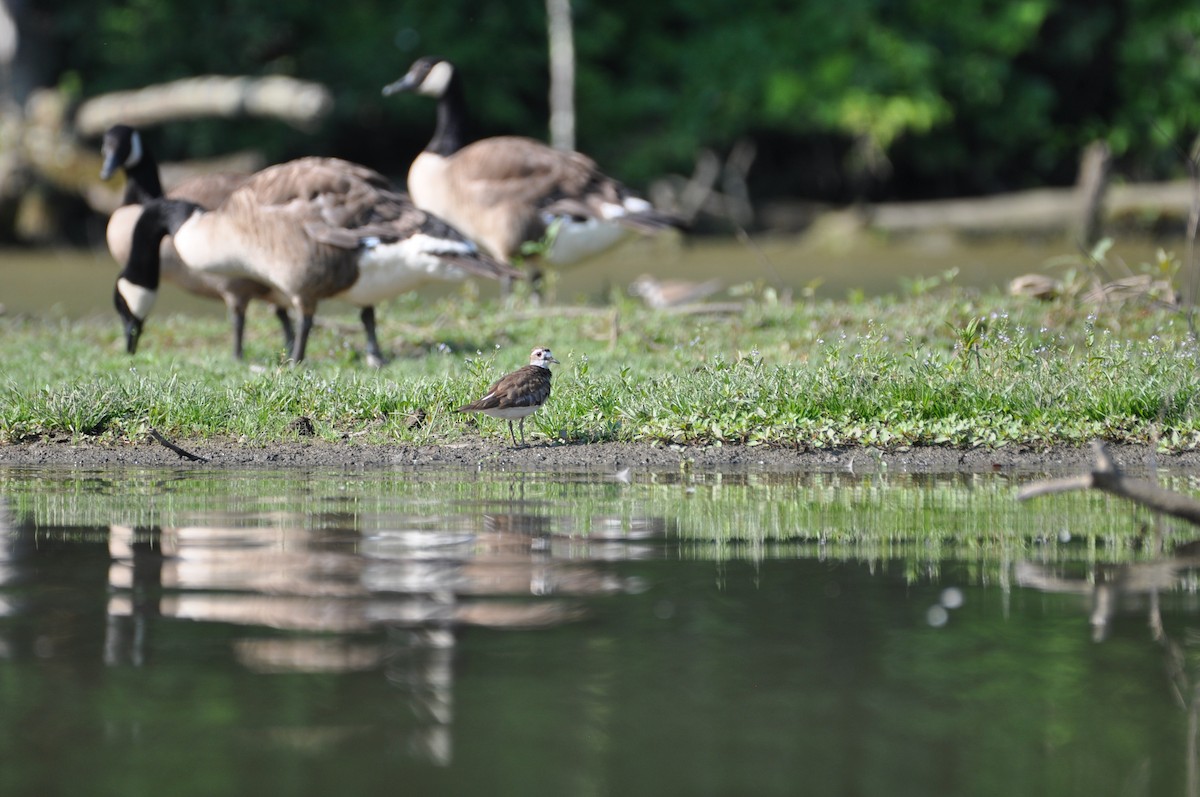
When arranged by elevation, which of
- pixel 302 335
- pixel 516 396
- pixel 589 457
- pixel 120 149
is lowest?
pixel 589 457

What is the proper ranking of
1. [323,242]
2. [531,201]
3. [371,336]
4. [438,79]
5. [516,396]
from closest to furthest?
[516,396], [323,242], [371,336], [531,201], [438,79]

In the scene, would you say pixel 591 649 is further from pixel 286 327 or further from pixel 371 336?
pixel 286 327

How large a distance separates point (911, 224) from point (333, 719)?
867 inches

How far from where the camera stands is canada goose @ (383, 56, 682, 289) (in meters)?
13.2

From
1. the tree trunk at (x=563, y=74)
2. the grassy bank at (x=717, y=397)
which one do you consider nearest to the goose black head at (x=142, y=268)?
the grassy bank at (x=717, y=397)

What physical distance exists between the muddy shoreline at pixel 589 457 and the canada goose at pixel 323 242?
2.39 metres

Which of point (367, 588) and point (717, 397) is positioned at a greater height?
point (717, 397)

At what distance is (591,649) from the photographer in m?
4.50

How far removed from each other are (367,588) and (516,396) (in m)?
2.94

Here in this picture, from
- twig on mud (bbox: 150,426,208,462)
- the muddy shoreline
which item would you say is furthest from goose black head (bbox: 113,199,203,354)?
twig on mud (bbox: 150,426,208,462)

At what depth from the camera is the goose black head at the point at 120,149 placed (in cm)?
1269

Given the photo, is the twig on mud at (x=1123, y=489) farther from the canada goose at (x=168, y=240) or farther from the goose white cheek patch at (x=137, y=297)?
the goose white cheek patch at (x=137, y=297)

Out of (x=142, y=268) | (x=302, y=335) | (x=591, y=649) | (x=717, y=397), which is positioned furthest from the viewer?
(x=142, y=268)

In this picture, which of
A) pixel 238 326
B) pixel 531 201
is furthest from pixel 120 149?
pixel 531 201
